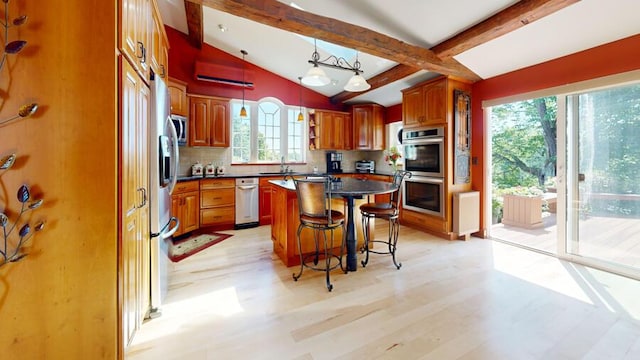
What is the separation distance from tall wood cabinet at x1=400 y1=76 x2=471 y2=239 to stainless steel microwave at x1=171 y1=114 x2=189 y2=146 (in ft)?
12.0

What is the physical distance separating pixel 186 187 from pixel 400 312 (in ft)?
11.2

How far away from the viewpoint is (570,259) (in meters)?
2.99

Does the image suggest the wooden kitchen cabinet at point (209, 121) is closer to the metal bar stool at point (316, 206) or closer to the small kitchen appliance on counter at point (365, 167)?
the metal bar stool at point (316, 206)

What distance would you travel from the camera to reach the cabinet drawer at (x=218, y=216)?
13.7ft

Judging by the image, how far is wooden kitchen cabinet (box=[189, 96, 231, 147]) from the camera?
4.28 m

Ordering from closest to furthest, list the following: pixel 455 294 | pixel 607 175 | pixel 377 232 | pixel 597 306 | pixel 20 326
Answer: pixel 20 326
pixel 597 306
pixel 455 294
pixel 607 175
pixel 377 232

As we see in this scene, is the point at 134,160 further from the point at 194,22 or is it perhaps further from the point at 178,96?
the point at 194,22

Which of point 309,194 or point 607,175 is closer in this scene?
point 309,194

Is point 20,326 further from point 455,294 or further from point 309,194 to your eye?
point 455,294

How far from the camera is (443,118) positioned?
373 cm

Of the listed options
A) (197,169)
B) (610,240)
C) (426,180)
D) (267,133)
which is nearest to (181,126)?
(197,169)

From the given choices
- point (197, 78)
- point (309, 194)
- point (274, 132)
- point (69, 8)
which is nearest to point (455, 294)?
point (309, 194)

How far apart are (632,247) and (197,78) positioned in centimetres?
618

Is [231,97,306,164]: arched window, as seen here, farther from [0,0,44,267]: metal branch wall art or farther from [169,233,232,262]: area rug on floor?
[0,0,44,267]: metal branch wall art
